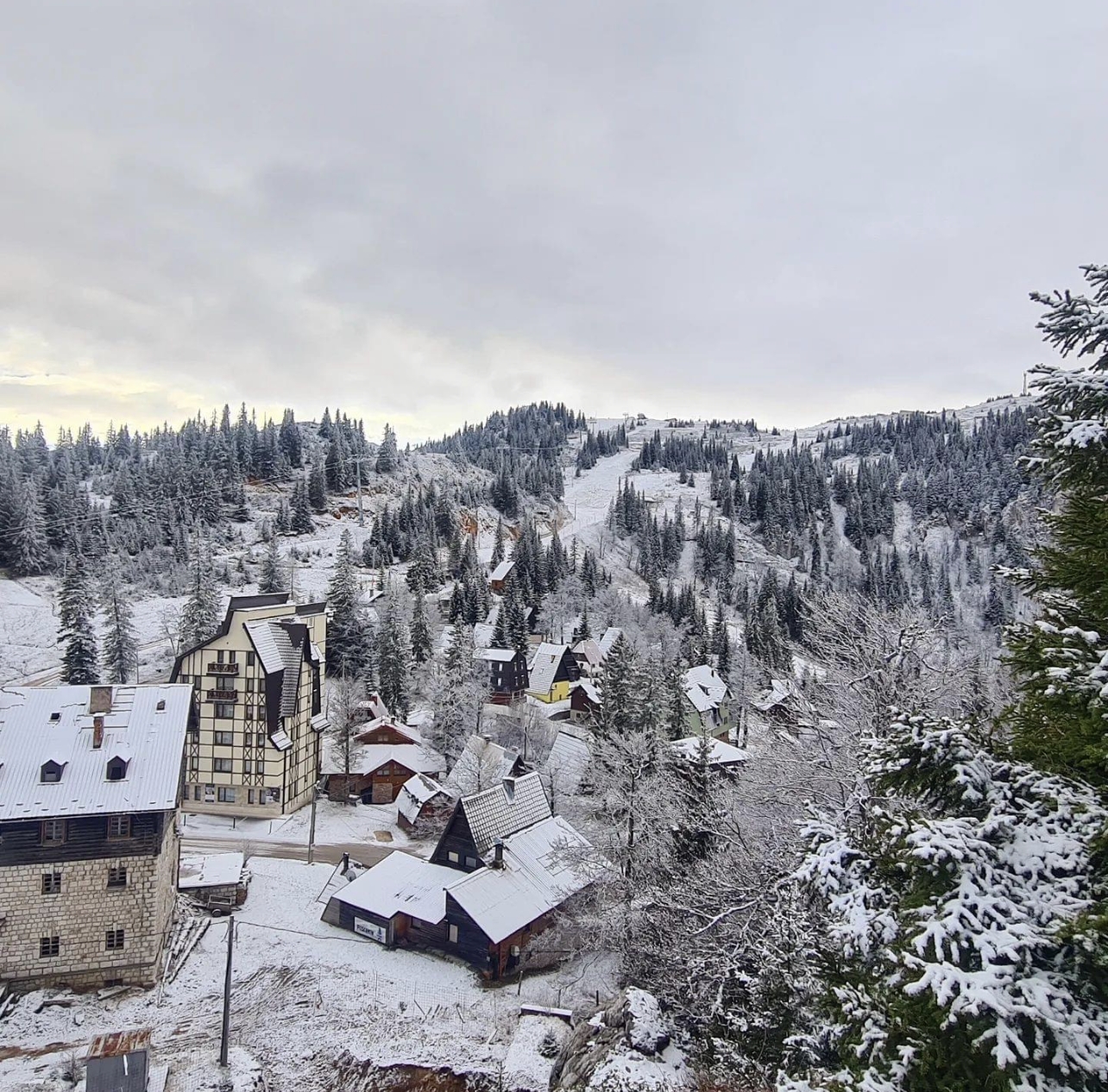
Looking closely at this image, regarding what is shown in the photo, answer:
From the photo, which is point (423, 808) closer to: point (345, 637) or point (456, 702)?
point (456, 702)

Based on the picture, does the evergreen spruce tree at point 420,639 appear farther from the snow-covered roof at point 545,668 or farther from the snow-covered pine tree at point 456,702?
the snow-covered roof at point 545,668

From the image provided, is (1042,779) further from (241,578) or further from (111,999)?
(241,578)

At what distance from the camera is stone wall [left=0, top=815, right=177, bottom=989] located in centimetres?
2547

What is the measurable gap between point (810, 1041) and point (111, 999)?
28.0m

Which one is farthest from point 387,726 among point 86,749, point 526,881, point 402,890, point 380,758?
point 86,749

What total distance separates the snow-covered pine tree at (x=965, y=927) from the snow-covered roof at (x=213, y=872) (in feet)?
110

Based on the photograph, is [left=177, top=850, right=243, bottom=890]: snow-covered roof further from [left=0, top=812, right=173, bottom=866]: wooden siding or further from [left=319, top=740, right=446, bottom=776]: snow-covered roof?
[left=319, top=740, right=446, bottom=776]: snow-covered roof

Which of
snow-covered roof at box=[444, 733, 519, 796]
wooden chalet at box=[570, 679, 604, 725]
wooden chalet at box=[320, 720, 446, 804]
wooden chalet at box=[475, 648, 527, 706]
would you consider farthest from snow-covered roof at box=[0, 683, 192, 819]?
wooden chalet at box=[475, 648, 527, 706]

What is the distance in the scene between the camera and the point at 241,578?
324 feet

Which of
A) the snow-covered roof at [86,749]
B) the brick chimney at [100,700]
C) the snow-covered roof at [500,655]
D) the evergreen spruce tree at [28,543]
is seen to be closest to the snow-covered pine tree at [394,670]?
the snow-covered roof at [500,655]

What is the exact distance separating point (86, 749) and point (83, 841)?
3.50 meters

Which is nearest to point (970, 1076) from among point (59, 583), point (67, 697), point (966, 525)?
point (67, 697)

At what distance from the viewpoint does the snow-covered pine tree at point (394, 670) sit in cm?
6412

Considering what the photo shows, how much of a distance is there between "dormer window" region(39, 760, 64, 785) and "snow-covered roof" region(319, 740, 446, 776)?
83.3 feet
